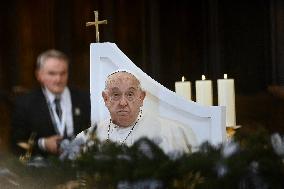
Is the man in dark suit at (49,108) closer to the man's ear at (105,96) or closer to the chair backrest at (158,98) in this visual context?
the man's ear at (105,96)

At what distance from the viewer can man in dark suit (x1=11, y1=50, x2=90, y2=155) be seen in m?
1.33

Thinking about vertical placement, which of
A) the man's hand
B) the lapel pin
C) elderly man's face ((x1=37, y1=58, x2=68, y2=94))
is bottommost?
the man's hand

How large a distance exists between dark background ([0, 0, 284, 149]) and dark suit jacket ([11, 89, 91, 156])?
2.52 feet

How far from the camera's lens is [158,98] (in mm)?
1638

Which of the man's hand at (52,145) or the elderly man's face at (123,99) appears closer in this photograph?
the man's hand at (52,145)

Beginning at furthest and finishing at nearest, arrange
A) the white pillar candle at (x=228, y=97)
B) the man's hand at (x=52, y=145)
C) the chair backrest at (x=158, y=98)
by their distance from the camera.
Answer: the white pillar candle at (x=228, y=97) → the chair backrest at (x=158, y=98) → the man's hand at (x=52, y=145)

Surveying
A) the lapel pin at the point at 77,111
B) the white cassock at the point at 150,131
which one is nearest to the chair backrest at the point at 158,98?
the white cassock at the point at 150,131

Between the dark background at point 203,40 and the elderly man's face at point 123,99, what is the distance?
69cm

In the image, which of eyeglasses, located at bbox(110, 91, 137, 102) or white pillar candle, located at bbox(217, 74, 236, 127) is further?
white pillar candle, located at bbox(217, 74, 236, 127)

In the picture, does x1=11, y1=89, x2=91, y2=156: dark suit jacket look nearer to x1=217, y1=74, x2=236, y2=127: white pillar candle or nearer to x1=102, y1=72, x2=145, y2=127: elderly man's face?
x1=102, y1=72, x2=145, y2=127: elderly man's face

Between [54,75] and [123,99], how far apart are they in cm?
20

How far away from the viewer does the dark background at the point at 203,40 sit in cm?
243

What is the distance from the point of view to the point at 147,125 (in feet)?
5.01

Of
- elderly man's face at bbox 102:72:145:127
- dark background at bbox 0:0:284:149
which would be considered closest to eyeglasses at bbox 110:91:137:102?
elderly man's face at bbox 102:72:145:127
